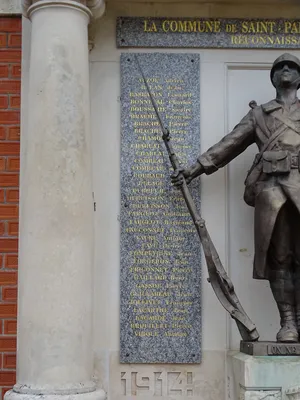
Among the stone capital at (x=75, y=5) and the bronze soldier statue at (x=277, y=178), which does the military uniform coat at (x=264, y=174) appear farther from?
the stone capital at (x=75, y=5)

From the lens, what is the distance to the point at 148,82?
6.07 meters

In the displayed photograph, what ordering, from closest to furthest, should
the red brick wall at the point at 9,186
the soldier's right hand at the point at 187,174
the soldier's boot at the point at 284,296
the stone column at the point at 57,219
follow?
the stone column at the point at 57,219 < the soldier's boot at the point at 284,296 < the soldier's right hand at the point at 187,174 < the red brick wall at the point at 9,186

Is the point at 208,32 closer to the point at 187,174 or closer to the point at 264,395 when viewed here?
the point at 187,174

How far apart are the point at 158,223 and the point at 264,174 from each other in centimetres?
88

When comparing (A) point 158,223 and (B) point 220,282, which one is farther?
→ (A) point 158,223

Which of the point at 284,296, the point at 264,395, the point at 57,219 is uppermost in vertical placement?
the point at 57,219

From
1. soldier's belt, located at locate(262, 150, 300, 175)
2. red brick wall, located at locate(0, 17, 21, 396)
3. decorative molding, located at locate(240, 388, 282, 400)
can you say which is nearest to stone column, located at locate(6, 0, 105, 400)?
red brick wall, located at locate(0, 17, 21, 396)

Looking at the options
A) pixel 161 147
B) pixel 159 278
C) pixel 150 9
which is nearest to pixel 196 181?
pixel 161 147

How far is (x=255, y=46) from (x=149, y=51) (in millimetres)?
781

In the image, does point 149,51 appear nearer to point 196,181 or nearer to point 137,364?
point 196,181

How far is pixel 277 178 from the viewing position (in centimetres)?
539

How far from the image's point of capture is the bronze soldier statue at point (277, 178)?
5.33 m

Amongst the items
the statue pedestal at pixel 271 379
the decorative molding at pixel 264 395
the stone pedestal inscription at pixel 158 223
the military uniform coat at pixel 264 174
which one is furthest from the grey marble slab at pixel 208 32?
the decorative molding at pixel 264 395

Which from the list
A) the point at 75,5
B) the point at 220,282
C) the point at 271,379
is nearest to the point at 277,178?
the point at 220,282
